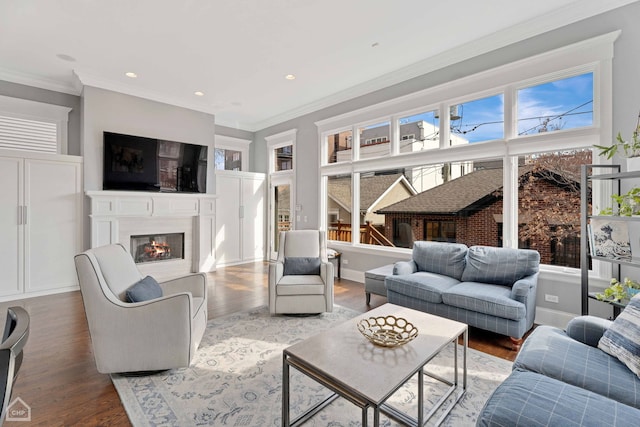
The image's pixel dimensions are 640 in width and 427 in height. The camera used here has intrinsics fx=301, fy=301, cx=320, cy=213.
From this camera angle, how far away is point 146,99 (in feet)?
17.2

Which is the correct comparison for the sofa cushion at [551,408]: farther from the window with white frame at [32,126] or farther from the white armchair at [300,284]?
the window with white frame at [32,126]

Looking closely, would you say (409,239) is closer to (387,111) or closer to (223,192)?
(387,111)

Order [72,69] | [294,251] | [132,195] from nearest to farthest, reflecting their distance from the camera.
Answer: [294,251], [72,69], [132,195]

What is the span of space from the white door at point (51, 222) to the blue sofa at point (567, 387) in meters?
5.70

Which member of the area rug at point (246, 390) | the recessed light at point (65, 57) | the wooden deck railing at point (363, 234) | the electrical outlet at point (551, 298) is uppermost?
the recessed light at point (65, 57)

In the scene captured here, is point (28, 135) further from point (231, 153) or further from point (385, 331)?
point (385, 331)

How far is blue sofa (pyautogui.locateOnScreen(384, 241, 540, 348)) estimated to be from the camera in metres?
2.82

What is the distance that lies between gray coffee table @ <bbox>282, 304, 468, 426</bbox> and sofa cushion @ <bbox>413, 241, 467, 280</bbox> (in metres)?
1.56

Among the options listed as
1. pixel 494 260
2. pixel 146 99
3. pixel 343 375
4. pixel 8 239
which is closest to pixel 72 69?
pixel 146 99

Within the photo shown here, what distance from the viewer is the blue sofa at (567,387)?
127 cm

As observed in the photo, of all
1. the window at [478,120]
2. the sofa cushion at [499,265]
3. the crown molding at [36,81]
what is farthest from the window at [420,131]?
the crown molding at [36,81]

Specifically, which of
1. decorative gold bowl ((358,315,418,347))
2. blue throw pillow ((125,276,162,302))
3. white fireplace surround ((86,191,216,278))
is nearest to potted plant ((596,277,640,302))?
decorative gold bowl ((358,315,418,347))

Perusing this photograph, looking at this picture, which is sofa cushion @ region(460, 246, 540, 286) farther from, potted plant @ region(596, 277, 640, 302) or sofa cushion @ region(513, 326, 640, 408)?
sofa cushion @ region(513, 326, 640, 408)

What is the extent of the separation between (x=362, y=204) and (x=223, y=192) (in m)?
3.09
